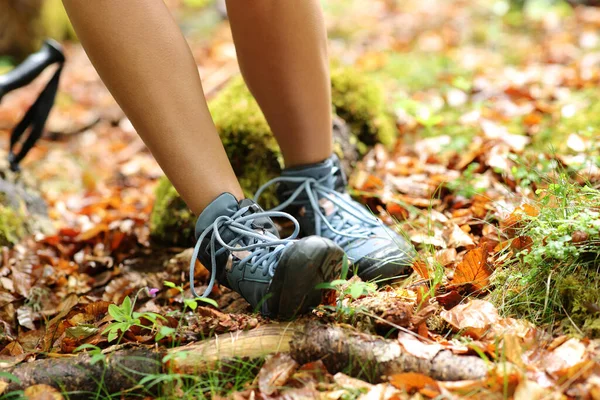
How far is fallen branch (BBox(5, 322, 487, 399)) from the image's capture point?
4.07 feet

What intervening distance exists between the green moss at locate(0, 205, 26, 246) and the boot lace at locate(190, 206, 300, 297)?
119 cm

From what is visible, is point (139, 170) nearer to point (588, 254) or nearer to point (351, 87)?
point (351, 87)

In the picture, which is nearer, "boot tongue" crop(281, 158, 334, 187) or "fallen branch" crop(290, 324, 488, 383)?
"fallen branch" crop(290, 324, 488, 383)

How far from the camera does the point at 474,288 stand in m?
1.48

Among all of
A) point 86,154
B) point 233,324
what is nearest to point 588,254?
Answer: point 233,324

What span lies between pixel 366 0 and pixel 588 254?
5.85m

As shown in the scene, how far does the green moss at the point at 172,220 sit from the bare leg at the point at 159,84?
0.70 meters

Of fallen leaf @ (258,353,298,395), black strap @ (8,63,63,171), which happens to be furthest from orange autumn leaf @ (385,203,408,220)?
black strap @ (8,63,63,171)

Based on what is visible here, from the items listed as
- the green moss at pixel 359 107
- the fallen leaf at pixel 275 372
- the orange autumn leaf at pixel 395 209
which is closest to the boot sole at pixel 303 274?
the fallen leaf at pixel 275 372

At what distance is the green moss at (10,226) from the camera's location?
2230 millimetres

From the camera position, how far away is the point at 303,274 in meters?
1.26

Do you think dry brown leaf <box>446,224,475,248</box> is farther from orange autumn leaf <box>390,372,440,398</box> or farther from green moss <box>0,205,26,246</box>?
green moss <box>0,205,26,246</box>

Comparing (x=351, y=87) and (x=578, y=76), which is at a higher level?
(x=351, y=87)

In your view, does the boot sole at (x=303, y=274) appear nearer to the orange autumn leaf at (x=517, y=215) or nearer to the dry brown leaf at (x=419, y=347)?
the dry brown leaf at (x=419, y=347)
